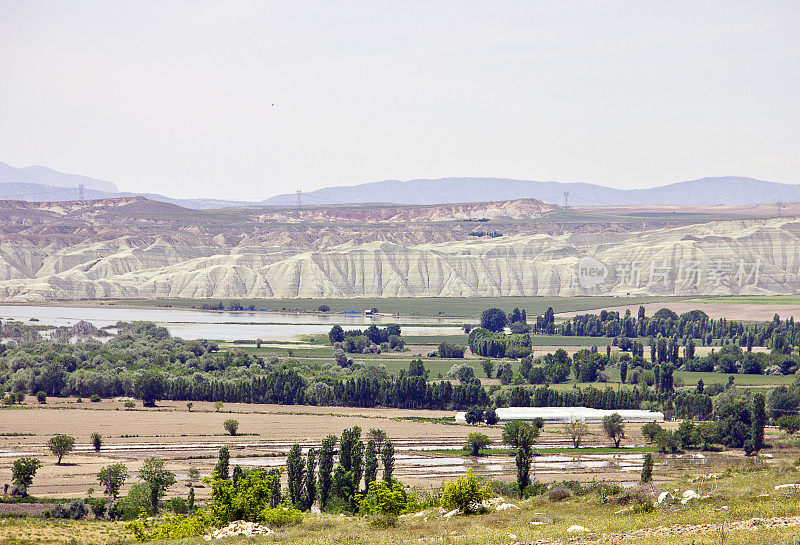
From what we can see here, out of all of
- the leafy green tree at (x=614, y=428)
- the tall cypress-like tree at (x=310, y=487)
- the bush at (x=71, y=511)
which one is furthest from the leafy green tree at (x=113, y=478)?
the leafy green tree at (x=614, y=428)

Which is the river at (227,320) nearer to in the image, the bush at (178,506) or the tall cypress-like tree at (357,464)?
the tall cypress-like tree at (357,464)

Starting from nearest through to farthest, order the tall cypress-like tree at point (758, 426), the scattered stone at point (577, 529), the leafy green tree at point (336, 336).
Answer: the scattered stone at point (577, 529)
the tall cypress-like tree at point (758, 426)
the leafy green tree at point (336, 336)

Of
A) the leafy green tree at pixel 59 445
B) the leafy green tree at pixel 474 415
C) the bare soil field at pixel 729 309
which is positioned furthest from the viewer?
the bare soil field at pixel 729 309

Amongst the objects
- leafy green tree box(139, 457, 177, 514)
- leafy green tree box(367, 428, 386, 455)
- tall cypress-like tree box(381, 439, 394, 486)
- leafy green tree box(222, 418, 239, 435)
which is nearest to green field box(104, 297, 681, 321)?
leafy green tree box(222, 418, 239, 435)

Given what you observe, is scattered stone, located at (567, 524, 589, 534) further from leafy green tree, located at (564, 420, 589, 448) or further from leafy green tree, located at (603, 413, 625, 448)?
leafy green tree, located at (603, 413, 625, 448)

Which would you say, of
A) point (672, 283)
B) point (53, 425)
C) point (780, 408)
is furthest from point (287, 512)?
point (672, 283)

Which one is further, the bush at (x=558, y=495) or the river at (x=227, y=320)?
the river at (x=227, y=320)
